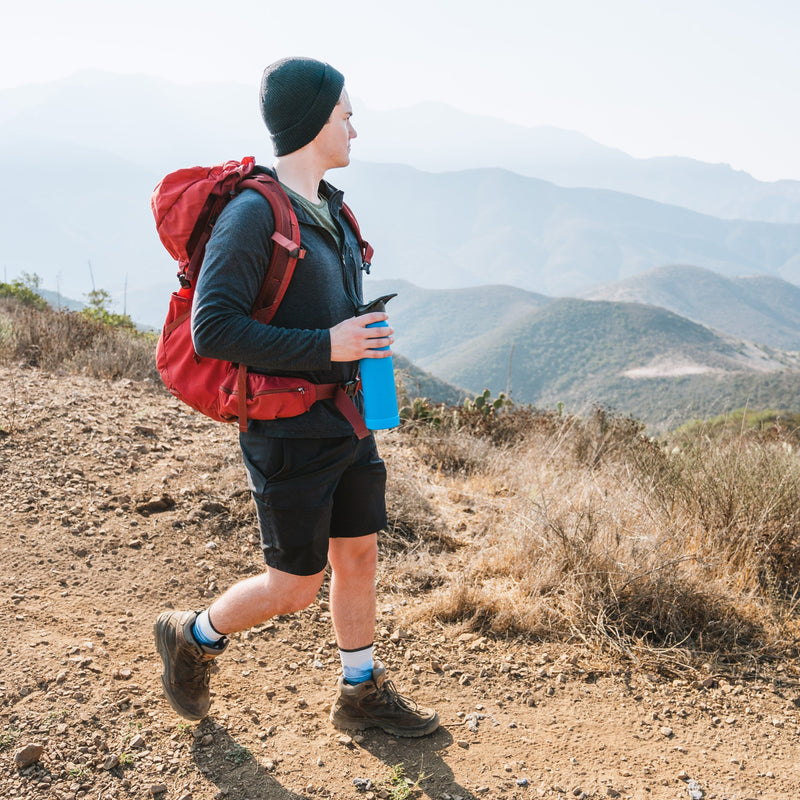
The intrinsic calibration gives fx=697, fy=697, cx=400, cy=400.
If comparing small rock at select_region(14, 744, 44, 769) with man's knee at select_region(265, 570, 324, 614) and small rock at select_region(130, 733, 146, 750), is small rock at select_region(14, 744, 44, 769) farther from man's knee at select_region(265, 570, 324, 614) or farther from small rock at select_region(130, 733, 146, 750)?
man's knee at select_region(265, 570, 324, 614)

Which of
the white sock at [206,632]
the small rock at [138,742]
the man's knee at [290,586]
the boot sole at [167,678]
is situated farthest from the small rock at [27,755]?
the man's knee at [290,586]

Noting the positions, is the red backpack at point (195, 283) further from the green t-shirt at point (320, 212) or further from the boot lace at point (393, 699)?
the boot lace at point (393, 699)

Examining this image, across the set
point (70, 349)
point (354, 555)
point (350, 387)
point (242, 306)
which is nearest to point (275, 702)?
point (354, 555)

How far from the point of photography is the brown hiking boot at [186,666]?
191 cm

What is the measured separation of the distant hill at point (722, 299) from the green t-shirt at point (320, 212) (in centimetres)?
16016

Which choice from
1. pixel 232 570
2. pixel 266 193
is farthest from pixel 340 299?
pixel 232 570

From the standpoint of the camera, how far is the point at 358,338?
1603 mm

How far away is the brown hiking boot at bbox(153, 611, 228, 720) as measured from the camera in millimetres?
1912

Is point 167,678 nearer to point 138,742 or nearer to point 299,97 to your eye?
point 138,742

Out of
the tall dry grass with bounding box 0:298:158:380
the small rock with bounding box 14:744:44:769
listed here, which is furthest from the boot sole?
the tall dry grass with bounding box 0:298:158:380

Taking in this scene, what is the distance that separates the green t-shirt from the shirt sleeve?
0.16m

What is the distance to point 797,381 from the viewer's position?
124 ft

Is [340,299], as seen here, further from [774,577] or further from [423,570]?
[774,577]

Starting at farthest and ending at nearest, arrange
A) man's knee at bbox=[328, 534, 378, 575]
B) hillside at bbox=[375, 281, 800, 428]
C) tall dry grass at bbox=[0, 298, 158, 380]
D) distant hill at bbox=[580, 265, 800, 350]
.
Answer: distant hill at bbox=[580, 265, 800, 350], hillside at bbox=[375, 281, 800, 428], tall dry grass at bbox=[0, 298, 158, 380], man's knee at bbox=[328, 534, 378, 575]
